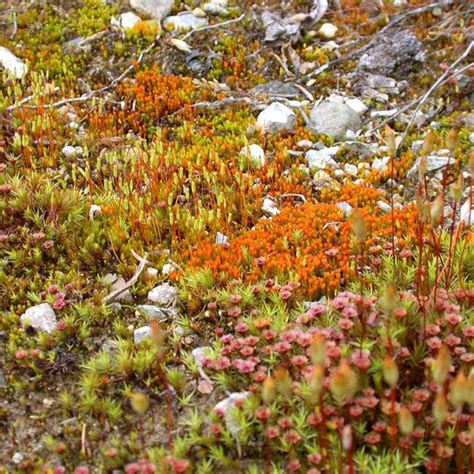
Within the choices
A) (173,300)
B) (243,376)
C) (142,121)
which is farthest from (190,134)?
(243,376)

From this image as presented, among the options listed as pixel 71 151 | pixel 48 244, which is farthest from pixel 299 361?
pixel 71 151

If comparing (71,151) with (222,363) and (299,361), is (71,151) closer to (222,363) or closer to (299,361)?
(222,363)

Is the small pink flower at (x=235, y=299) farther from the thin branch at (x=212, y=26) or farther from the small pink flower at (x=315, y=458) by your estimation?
the thin branch at (x=212, y=26)

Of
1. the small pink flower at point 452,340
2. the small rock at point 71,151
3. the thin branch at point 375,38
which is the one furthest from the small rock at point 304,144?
the small pink flower at point 452,340

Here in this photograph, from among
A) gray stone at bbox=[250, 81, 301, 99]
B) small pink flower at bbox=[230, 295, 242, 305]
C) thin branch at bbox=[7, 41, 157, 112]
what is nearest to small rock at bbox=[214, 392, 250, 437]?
small pink flower at bbox=[230, 295, 242, 305]

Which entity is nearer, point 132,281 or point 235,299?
point 235,299

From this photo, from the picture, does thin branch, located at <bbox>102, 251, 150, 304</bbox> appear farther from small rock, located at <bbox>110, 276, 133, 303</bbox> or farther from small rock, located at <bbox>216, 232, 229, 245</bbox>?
small rock, located at <bbox>216, 232, 229, 245</bbox>
